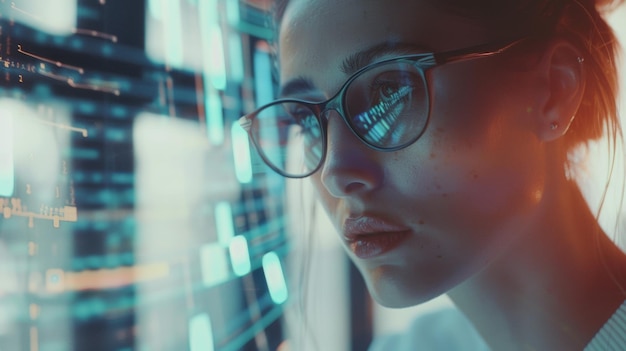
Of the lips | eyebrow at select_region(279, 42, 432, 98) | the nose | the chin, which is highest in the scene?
eyebrow at select_region(279, 42, 432, 98)

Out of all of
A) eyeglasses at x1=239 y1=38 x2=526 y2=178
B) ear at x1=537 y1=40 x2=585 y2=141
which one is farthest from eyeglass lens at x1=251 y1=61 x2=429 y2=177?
ear at x1=537 y1=40 x2=585 y2=141

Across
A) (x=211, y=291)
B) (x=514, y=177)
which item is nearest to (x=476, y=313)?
(x=514, y=177)

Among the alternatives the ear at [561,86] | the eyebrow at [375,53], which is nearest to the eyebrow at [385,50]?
the eyebrow at [375,53]

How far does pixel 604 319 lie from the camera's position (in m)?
0.64

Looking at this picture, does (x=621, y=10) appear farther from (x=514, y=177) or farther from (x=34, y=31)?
(x=34, y=31)

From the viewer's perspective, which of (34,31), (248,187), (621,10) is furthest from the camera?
(248,187)

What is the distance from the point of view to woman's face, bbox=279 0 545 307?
0.58m

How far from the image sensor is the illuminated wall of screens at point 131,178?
545mm

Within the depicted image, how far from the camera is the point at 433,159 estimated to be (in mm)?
582

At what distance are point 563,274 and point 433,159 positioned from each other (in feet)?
0.74

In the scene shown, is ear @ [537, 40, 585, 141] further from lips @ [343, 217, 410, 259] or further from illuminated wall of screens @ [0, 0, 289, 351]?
illuminated wall of screens @ [0, 0, 289, 351]

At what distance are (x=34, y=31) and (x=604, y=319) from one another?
0.69 metres

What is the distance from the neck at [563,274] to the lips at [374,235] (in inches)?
5.8

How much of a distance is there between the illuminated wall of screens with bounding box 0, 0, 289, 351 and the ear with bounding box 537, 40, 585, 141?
387 millimetres
